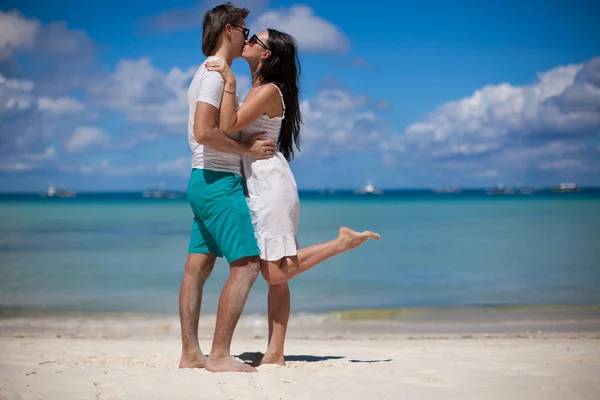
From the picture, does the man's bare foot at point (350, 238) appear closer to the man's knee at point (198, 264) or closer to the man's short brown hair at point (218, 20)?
the man's knee at point (198, 264)

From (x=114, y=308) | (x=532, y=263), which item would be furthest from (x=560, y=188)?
(x=114, y=308)

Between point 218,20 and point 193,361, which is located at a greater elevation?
point 218,20

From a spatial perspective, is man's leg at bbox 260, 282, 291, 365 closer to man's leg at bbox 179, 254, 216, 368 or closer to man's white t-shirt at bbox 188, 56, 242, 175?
man's leg at bbox 179, 254, 216, 368

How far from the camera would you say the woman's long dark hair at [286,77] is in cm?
412

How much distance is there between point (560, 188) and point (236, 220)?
129639 mm

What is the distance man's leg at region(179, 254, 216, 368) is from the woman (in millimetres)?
432

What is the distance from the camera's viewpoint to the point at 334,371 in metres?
4.30

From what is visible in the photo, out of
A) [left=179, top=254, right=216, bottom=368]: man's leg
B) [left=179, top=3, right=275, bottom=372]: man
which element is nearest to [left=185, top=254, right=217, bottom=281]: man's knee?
[left=179, top=254, right=216, bottom=368]: man's leg

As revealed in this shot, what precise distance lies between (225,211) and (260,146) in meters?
0.46

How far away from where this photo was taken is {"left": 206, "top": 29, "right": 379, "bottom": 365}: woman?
158 inches

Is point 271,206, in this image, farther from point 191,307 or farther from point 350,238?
point 191,307

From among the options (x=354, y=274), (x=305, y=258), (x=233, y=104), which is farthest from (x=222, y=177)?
(x=354, y=274)

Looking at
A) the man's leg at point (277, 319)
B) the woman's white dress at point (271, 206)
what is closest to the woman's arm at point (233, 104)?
the woman's white dress at point (271, 206)

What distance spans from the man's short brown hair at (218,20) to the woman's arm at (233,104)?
176mm
